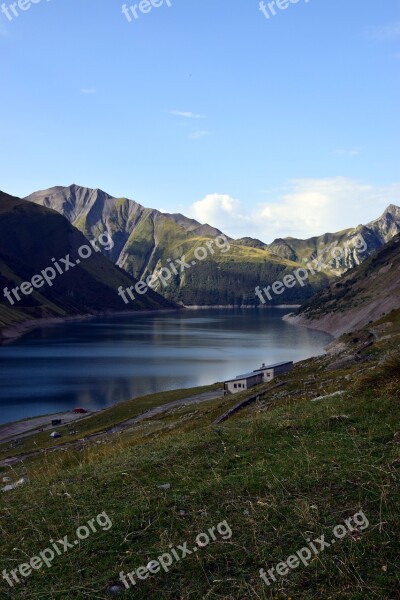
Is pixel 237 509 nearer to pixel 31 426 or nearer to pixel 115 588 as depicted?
pixel 115 588

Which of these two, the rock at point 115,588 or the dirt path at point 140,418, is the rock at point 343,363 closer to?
the dirt path at point 140,418

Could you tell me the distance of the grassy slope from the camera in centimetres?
871

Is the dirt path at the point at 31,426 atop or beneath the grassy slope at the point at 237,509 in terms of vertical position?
beneath

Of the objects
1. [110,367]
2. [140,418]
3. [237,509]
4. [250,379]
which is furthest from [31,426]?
[237,509]

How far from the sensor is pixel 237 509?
10789 millimetres

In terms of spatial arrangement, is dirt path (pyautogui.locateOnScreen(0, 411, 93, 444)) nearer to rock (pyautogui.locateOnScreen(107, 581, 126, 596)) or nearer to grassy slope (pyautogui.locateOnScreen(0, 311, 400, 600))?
grassy slope (pyautogui.locateOnScreen(0, 311, 400, 600))

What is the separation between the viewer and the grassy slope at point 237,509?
8.71m

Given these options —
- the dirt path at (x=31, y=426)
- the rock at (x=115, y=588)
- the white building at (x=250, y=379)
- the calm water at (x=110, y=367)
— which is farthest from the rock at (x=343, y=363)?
the calm water at (x=110, y=367)

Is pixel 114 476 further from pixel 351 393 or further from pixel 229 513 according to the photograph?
pixel 351 393

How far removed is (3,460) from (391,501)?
162 ft

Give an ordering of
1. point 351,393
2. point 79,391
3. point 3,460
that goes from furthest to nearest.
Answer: point 79,391
point 3,460
point 351,393

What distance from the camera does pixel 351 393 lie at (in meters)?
18.0

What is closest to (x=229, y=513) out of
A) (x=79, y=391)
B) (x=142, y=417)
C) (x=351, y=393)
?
(x=351, y=393)

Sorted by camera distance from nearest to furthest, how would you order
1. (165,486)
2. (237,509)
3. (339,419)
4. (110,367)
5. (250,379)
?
(237,509)
(165,486)
(339,419)
(250,379)
(110,367)
